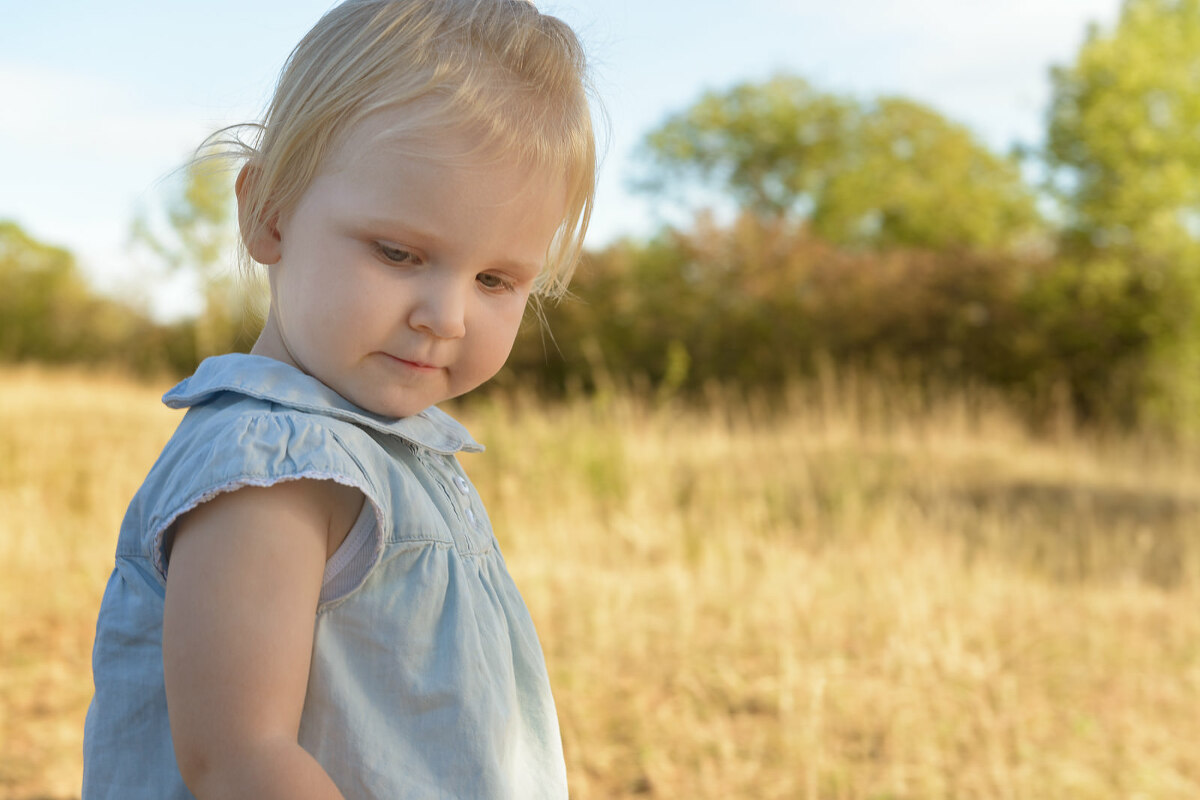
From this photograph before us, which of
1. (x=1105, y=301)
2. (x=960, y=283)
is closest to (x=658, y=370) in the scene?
(x=960, y=283)

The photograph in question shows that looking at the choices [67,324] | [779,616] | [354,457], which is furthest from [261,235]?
[67,324]

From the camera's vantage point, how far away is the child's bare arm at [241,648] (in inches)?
29.1

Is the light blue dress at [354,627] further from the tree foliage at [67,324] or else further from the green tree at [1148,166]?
the tree foliage at [67,324]

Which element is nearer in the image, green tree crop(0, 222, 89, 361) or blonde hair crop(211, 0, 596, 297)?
blonde hair crop(211, 0, 596, 297)

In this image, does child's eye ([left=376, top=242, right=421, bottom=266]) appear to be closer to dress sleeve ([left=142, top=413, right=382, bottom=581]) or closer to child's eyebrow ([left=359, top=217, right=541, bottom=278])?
child's eyebrow ([left=359, top=217, right=541, bottom=278])

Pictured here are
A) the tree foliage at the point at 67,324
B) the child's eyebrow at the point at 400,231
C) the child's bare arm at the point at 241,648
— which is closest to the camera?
the child's bare arm at the point at 241,648

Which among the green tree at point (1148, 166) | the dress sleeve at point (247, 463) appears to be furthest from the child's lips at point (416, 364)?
the green tree at point (1148, 166)

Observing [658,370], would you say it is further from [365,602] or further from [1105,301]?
[365,602]

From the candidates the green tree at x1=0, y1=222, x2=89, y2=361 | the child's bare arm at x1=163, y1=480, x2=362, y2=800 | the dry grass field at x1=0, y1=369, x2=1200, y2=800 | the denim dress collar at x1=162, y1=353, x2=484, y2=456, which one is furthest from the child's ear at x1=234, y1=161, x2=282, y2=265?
the green tree at x1=0, y1=222, x2=89, y2=361

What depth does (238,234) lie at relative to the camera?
3.32 ft

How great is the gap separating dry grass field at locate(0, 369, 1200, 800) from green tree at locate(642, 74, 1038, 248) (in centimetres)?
1280

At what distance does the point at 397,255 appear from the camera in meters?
0.89

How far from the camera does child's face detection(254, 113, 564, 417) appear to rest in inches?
34.1

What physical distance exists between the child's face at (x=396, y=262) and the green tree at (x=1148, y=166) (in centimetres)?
1216
